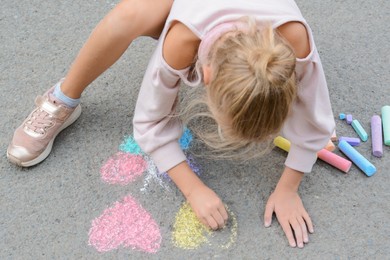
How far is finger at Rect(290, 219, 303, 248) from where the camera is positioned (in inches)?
41.4

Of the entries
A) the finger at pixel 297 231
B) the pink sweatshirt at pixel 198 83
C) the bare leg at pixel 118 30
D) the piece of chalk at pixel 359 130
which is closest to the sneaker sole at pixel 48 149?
the bare leg at pixel 118 30

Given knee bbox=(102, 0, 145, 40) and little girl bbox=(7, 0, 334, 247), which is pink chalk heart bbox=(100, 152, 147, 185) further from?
knee bbox=(102, 0, 145, 40)

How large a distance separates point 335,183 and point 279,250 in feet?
0.76

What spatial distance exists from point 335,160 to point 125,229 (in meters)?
0.52

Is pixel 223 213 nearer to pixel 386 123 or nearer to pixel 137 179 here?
pixel 137 179

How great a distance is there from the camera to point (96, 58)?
44.3 inches

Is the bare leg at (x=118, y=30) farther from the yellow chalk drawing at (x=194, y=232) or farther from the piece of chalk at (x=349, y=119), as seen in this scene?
the piece of chalk at (x=349, y=119)

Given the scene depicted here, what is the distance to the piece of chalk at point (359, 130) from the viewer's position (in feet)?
4.04

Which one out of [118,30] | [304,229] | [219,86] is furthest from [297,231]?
[118,30]

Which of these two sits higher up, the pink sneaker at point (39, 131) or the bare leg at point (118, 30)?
the bare leg at point (118, 30)

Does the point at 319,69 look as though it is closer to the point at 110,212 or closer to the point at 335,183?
the point at 335,183

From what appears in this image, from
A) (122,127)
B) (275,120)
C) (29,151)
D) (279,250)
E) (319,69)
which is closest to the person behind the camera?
(275,120)

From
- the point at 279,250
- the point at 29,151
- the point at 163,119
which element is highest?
the point at 163,119

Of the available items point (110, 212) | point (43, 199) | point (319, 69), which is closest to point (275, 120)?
point (319, 69)
